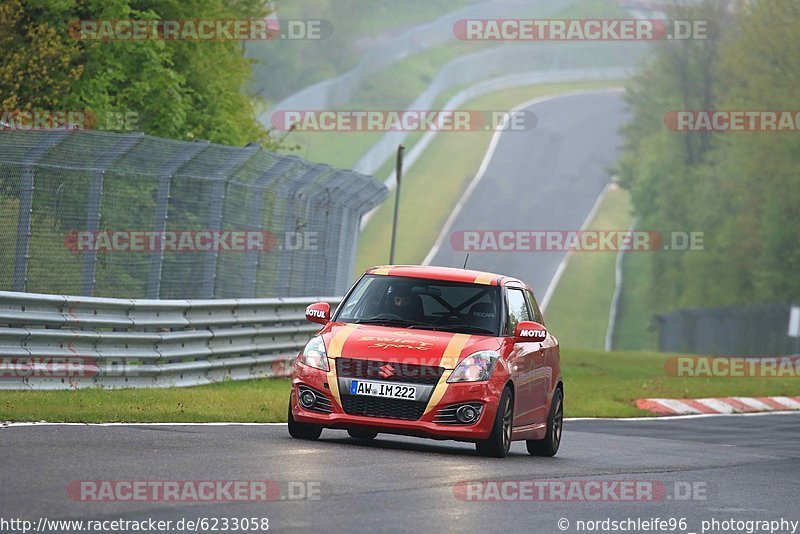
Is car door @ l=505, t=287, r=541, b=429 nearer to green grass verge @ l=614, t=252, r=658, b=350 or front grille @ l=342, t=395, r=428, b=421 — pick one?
front grille @ l=342, t=395, r=428, b=421

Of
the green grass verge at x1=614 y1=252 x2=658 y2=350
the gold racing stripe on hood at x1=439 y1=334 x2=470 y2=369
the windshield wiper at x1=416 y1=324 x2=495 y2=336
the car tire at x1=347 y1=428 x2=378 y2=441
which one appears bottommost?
the green grass verge at x1=614 y1=252 x2=658 y2=350

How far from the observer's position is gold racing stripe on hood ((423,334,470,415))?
1359cm

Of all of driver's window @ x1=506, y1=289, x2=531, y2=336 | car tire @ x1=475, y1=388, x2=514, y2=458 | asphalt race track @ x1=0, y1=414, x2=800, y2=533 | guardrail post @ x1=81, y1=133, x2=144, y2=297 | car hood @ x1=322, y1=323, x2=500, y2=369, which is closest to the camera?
asphalt race track @ x1=0, y1=414, x2=800, y2=533

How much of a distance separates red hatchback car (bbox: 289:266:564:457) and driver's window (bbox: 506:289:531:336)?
0.8 inches

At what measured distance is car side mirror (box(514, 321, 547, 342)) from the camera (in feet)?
47.5

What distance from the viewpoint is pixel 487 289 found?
14.9 m

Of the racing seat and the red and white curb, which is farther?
the red and white curb

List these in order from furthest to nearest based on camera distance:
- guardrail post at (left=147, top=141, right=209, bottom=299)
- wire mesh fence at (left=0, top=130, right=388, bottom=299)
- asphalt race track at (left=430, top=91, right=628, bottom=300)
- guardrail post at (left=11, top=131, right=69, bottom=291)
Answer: asphalt race track at (left=430, top=91, right=628, bottom=300) → guardrail post at (left=147, top=141, right=209, bottom=299) → wire mesh fence at (left=0, top=130, right=388, bottom=299) → guardrail post at (left=11, top=131, right=69, bottom=291)

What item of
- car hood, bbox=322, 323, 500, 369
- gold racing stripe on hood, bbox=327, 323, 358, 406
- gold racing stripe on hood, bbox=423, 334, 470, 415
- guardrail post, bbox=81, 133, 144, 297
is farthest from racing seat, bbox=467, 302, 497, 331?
guardrail post, bbox=81, 133, 144, 297

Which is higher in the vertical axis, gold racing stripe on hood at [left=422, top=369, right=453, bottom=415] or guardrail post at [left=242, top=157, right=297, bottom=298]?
guardrail post at [left=242, top=157, right=297, bottom=298]

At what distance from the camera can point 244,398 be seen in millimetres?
18906

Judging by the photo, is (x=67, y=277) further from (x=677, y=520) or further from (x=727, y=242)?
(x=727, y=242)

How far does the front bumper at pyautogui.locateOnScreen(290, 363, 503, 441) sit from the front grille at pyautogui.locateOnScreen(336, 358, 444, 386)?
0.15 m

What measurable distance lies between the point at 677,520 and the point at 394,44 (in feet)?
266
